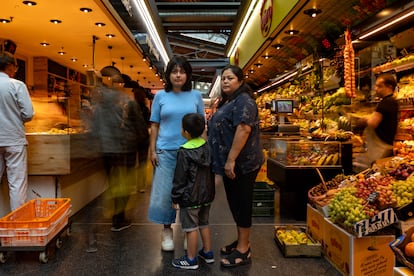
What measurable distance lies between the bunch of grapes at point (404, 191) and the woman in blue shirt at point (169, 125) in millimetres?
1710

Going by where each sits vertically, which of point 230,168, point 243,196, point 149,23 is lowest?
point 243,196

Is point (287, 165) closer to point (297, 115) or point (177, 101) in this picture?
point (177, 101)

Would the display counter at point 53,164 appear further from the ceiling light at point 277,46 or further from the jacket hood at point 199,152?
the ceiling light at point 277,46

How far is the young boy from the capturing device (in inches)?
113

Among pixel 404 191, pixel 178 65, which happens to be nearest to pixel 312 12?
pixel 178 65

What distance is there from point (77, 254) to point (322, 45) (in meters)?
5.41

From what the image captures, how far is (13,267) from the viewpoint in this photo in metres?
3.03

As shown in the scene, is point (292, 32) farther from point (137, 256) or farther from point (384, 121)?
point (137, 256)

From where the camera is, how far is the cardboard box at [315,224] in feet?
11.0

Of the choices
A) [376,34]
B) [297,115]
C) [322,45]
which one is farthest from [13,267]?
[297,115]

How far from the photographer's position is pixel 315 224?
11.5 feet

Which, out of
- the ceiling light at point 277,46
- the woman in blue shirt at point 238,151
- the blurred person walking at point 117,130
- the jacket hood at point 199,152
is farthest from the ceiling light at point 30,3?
the ceiling light at point 277,46

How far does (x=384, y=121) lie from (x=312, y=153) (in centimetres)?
88

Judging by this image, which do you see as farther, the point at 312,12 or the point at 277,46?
the point at 277,46
